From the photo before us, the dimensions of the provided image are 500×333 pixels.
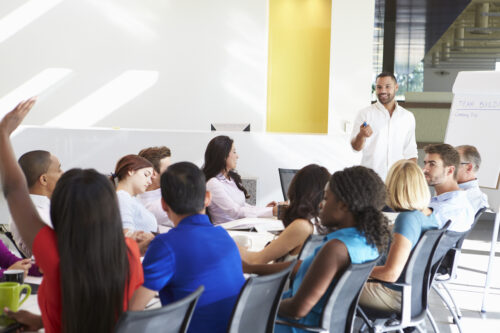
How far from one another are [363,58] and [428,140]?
1.81m

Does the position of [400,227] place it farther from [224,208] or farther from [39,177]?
[39,177]

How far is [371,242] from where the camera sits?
211 centimetres

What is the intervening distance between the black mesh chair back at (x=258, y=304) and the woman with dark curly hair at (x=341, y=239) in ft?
0.54

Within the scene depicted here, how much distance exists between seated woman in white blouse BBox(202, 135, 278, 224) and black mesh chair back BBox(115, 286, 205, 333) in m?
2.38

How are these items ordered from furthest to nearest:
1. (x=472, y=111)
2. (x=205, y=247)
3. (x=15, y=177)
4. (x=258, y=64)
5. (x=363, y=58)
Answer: (x=258, y=64) < (x=363, y=58) < (x=472, y=111) < (x=205, y=247) < (x=15, y=177)

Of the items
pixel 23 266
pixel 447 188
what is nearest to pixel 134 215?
pixel 23 266

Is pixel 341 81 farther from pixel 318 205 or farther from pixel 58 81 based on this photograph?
pixel 318 205

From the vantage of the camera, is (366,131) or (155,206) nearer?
(155,206)

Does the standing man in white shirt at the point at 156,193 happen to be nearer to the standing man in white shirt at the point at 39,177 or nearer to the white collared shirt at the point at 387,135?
the standing man in white shirt at the point at 39,177

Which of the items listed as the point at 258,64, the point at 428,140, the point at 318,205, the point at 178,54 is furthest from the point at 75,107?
the point at 318,205

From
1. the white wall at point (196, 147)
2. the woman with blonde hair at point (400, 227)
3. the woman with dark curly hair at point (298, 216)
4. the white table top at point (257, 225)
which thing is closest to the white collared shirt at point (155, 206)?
the white table top at point (257, 225)

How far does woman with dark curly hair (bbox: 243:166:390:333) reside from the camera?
2010 mm

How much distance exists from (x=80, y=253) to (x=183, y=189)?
47cm

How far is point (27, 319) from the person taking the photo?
169cm
